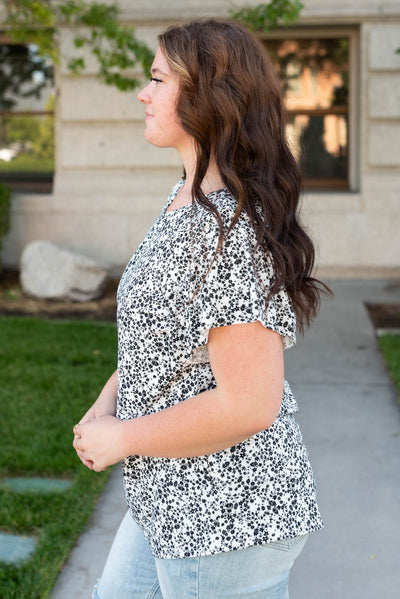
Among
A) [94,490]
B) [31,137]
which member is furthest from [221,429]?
[31,137]

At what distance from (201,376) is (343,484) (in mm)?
2768

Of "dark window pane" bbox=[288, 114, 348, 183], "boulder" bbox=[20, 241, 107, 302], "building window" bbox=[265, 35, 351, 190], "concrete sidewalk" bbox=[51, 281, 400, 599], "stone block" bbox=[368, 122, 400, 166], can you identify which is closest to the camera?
"concrete sidewalk" bbox=[51, 281, 400, 599]

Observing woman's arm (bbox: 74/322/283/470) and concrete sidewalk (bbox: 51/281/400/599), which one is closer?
woman's arm (bbox: 74/322/283/470)

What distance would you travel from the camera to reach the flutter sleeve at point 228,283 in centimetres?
141

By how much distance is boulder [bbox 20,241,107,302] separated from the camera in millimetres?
8633

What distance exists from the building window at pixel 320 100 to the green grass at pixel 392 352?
390 cm

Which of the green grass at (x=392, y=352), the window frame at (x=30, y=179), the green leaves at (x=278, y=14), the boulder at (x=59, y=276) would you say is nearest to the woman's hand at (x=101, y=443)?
the green grass at (x=392, y=352)

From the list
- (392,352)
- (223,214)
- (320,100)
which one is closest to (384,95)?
(320,100)

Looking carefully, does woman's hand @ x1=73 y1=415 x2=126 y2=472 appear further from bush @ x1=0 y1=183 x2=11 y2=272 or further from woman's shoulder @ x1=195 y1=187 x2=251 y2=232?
bush @ x1=0 y1=183 x2=11 y2=272

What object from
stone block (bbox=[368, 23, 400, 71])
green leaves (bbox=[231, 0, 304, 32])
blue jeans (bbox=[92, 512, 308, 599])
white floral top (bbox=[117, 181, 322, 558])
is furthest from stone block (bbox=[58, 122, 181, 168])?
blue jeans (bbox=[92, 512, 308, 599])

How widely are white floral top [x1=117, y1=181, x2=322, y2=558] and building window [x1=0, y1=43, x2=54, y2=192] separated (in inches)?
372

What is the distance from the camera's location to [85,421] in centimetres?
172

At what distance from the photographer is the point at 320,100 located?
10469 millimetres

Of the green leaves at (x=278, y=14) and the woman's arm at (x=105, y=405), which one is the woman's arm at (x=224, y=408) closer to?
the woman's arm at (x=105, y=405)
